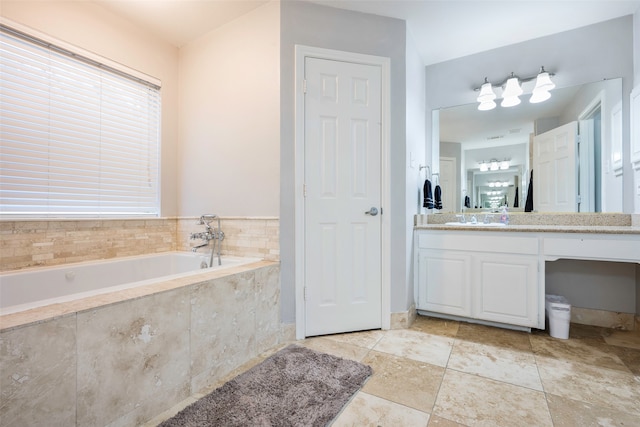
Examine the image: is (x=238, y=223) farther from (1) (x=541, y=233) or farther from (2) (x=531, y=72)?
(2) (x=531, y=72)

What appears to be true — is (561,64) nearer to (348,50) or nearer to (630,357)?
(348,50)

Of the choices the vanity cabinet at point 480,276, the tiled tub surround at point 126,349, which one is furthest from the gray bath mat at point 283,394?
the vanity cabinet at point 480,276

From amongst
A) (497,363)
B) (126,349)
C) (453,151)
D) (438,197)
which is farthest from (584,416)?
(453,151)

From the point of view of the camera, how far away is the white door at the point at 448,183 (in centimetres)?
292

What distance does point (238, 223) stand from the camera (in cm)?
227

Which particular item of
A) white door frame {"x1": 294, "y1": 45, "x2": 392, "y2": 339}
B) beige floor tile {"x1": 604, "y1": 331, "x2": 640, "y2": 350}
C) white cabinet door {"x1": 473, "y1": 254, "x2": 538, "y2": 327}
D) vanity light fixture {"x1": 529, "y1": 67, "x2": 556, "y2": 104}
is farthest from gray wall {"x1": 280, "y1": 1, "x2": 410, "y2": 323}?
beige floor tile {"x1": 604, "y1": 331, "x2": 640, "y2": 350}

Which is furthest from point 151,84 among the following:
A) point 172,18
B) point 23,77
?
point 23,77

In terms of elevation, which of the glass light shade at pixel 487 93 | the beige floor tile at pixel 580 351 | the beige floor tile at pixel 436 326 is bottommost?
the beige floor tile at pixel 436 326

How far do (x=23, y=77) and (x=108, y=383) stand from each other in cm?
194

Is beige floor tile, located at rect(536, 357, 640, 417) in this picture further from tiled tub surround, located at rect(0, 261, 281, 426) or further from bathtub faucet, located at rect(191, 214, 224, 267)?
bathtub faucet, located at rect(191, 214, 224, 267)

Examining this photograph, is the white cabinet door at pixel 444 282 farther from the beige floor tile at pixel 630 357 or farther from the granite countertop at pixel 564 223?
the beige floor tile at pixel 630 357

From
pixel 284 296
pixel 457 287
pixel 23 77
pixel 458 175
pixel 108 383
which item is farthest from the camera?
pixel 458 175

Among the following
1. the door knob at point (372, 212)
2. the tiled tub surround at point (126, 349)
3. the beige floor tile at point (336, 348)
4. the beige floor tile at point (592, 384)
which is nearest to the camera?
the tiled tub surround at point (126, 349)

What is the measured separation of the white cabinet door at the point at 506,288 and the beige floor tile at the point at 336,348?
1083mm
